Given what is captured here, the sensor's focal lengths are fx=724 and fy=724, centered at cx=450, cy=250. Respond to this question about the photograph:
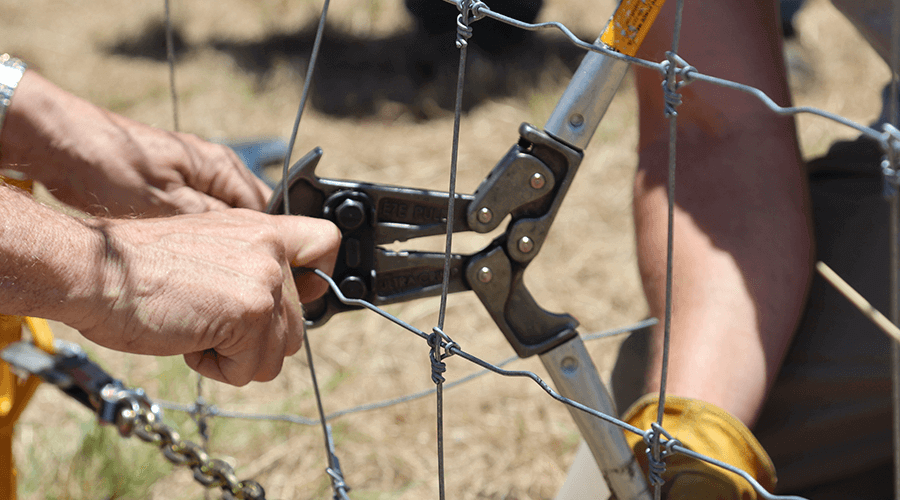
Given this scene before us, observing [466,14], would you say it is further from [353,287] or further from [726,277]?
[726,277]

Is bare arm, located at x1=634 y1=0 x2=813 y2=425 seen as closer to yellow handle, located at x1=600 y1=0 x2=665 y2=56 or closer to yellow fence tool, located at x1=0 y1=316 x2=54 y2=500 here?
yellow handle, located at x1=600 y1=0 x2=665 y2=56

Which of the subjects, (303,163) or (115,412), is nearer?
(303,163)

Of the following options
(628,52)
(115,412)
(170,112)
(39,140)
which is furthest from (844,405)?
(170,112)

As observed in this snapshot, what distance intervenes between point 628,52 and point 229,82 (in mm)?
2502

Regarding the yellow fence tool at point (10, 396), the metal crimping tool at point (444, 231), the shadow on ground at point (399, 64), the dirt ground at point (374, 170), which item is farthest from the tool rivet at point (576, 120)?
the shadow on ground at point (399, 64)

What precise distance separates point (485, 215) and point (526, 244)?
0.17 feet

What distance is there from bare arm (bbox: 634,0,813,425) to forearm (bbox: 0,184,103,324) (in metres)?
0.71

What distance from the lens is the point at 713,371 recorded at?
949 mm

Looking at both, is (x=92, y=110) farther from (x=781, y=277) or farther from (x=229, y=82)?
(x=229, y=82)

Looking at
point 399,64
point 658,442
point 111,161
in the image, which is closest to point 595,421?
point 658,442

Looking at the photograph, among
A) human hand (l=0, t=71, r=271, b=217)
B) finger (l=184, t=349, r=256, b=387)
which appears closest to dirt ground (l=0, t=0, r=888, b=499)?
human hand (l=0, t=71, r=271, b=217)

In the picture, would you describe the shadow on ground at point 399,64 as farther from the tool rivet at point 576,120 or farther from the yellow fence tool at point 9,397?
the tool rivet at point 576,120

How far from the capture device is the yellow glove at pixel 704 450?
0.78m

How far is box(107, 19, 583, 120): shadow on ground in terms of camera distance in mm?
2734
